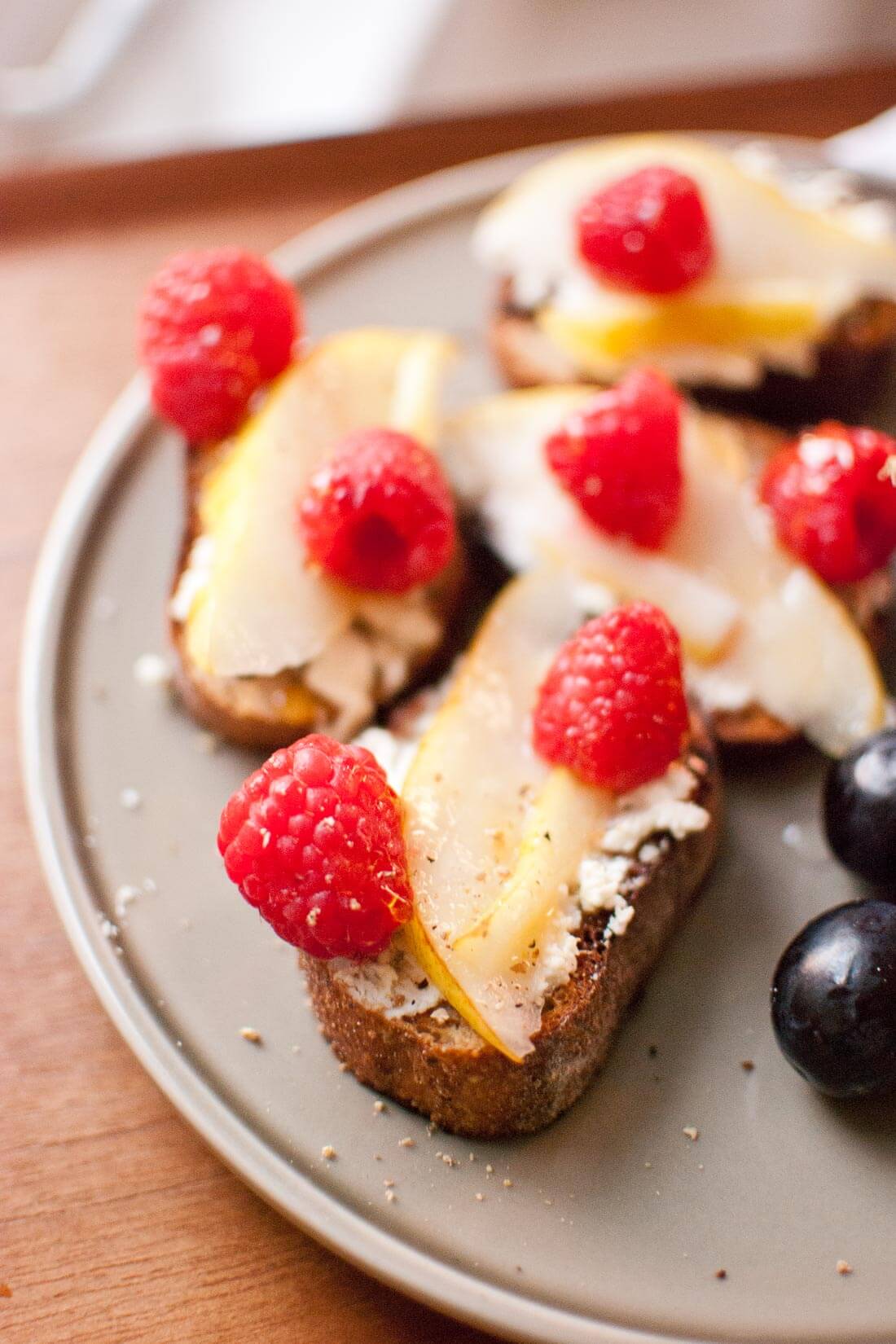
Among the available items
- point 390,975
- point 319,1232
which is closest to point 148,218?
point 390,975

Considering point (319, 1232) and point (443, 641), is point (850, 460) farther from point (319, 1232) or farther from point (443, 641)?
point (319, 1232)

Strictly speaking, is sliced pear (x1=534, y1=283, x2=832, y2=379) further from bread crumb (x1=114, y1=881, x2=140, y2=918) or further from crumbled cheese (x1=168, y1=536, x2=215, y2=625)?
bread crumb (x1=114, y1=881, x2=140, y2=918)

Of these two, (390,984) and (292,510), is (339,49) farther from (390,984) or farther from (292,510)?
(390,984)

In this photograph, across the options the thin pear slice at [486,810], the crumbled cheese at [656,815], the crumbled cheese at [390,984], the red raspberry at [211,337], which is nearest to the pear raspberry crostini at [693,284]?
the red raspberry at [211,337]

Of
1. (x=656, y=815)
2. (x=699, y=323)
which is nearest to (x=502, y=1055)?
(x=656, y=815)

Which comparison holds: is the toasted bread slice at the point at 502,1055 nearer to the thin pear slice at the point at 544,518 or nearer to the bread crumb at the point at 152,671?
the thin pear slice at the point at 544,518

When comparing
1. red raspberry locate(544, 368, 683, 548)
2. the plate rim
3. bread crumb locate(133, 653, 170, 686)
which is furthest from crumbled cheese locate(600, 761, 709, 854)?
bread crumb locate(133, 653, 170, 686)
